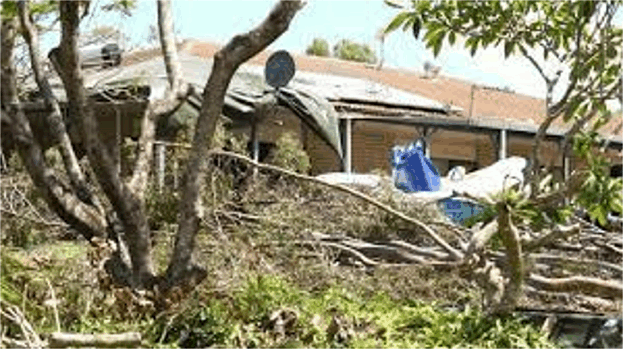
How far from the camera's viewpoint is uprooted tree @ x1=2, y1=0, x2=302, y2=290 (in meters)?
5.43

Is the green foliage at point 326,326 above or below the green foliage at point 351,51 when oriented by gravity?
above

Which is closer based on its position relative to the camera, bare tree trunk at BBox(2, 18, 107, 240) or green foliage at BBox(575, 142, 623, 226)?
green foliage at BBox(575, 142, 623, 226)

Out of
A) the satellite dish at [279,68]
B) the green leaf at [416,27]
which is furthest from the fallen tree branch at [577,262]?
the satellite dish at [279,68]

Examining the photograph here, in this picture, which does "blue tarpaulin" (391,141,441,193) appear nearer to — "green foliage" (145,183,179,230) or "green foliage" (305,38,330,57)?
"green foliage" (145,183,179,230)

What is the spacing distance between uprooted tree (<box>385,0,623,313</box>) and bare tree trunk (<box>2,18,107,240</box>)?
1.97 metres

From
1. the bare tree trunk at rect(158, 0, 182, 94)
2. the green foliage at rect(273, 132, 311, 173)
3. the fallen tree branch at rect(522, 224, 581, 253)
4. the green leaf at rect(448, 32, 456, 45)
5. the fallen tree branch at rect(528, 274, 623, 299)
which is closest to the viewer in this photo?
the fallen tree branch at rect(522, 224, 581, 253)

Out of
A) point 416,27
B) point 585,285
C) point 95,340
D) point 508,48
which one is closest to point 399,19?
point 416,27

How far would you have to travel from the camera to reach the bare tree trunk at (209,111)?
5.23 m

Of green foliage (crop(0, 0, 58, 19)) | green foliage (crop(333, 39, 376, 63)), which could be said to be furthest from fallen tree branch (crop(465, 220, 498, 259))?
green foliage (crop(333, 39, 376, 63))

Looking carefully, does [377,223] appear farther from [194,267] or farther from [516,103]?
[516,103]

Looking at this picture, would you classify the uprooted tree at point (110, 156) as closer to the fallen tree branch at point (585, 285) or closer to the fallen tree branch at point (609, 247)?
the fallen tree branch at point (585, 285)

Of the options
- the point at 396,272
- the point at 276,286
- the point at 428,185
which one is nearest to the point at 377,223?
the point at 396,272

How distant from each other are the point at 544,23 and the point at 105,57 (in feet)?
31.6

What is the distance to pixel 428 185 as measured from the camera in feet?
44.1
